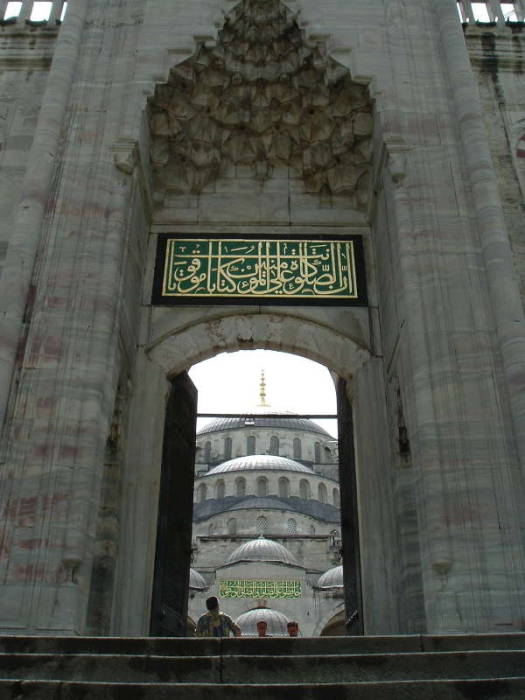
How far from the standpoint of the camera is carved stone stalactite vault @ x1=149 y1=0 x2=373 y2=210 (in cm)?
802

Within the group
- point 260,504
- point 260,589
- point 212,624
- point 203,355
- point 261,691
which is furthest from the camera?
point 260,504

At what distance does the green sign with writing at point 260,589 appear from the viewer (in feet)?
129

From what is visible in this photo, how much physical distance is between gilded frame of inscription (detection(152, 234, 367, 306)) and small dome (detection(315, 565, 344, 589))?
34.8 m

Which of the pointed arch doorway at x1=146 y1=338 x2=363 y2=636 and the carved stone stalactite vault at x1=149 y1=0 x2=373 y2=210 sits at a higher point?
the carved stone stalactite vault at x1=149 y1=0 x2=373 y2=210

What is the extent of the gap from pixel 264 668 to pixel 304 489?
48.6 m

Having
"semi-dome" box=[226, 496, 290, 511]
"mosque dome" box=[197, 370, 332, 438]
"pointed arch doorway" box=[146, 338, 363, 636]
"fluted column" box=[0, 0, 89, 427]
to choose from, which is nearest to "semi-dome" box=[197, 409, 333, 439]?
"mosque dome" box=[197, 370, 332, 438]

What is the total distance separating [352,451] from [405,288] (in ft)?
6.57

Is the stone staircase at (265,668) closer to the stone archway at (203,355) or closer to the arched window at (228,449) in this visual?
the stone archway at (203,355)

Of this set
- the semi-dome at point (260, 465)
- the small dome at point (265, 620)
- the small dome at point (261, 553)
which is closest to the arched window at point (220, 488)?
the semi-dome at point (260, 465)

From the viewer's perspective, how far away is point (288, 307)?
25.3 ft

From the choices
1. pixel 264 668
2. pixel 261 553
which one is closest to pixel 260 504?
pixel 261 553

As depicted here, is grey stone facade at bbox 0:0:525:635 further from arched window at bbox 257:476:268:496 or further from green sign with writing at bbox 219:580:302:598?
arched window at bbox 257:476:268:496

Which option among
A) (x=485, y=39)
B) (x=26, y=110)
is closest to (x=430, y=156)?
(x=485, y=39)

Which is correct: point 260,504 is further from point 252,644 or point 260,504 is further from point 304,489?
point 252,644
